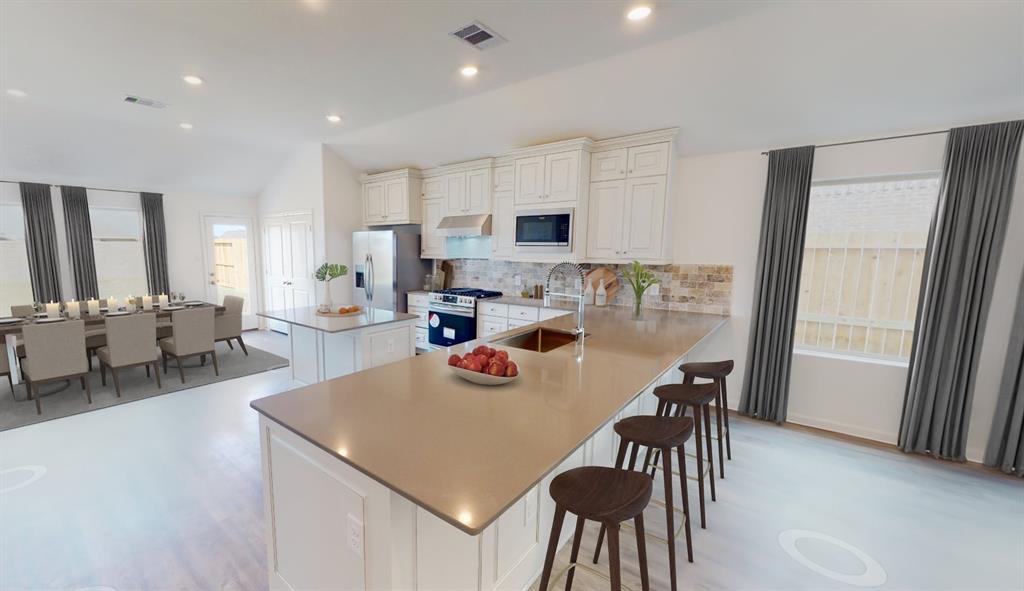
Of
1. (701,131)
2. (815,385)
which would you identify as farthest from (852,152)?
(815,385)

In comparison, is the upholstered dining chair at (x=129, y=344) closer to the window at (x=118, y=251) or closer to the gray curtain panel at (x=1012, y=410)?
the window at (x=118, y=251)

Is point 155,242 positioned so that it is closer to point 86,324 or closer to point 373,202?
point 86,324

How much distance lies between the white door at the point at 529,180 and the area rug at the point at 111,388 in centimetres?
376

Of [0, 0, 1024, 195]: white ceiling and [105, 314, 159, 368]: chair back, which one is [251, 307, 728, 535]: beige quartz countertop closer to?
[0, 0, 1024, 195]: white ceiling

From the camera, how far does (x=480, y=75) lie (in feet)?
10.1

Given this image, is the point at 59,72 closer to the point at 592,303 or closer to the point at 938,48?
the point at 592,303

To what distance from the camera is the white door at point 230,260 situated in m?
6.54

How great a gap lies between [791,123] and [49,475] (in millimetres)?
5939

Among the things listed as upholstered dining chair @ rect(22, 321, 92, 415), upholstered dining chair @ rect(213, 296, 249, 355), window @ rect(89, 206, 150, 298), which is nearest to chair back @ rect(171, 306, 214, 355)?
upholstered dining chair @ rect(213, 296, 249, 355)

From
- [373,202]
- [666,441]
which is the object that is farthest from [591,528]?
[373,202]

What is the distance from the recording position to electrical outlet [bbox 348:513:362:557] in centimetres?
113

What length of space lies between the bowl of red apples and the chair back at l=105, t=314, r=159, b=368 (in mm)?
4160

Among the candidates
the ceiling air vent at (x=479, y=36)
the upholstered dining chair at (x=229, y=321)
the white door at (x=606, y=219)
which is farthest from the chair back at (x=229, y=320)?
the white door at (x=606, y=219)

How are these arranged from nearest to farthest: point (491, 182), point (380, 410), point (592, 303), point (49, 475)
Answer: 1. point (380, 410)
2. point (49, 475)
3. point (592, 303)
4. point (491, 182)
